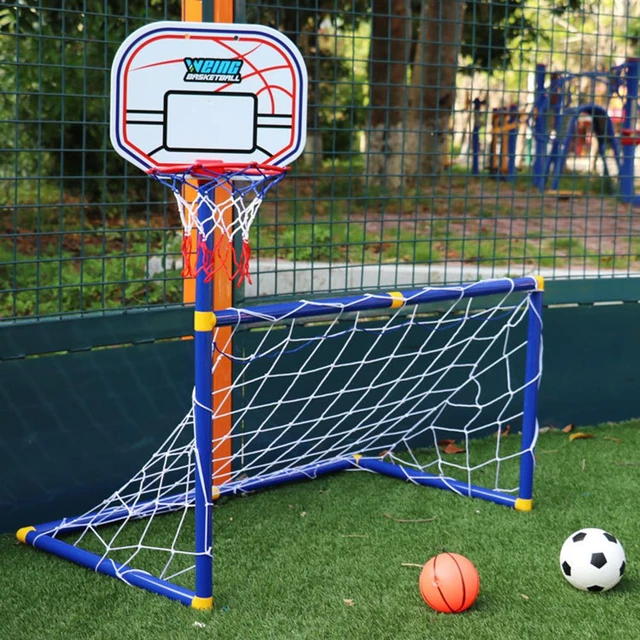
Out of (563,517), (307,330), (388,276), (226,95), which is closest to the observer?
(226,95)

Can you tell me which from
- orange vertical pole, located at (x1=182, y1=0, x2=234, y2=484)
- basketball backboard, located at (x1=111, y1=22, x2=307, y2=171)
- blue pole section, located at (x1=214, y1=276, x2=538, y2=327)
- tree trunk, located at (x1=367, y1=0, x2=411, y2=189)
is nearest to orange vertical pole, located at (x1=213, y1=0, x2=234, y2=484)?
orange vertical pole, located at (x1=182, y1=0, x2=234, y2=484)

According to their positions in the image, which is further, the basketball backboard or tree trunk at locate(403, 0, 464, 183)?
tree trunk at locate(403, 0, 464, 183)

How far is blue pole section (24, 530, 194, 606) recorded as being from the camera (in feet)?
11.3

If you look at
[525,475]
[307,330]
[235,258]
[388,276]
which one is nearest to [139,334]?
[235,258]

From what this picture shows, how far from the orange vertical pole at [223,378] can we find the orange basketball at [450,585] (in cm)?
139

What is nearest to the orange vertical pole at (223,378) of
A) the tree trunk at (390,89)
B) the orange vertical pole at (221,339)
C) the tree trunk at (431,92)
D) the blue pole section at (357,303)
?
the orange vertical pole at (221,339)

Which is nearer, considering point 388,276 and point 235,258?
point 235,258

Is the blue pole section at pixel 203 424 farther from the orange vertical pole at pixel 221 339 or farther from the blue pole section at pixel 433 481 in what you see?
the blue pole section at pixel 433 481

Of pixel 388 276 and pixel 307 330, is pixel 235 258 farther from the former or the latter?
pixel 388 276

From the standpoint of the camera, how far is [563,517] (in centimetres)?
432

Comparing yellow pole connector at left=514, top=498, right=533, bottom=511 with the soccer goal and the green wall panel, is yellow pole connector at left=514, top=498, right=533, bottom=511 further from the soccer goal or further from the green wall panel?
the green wall panel

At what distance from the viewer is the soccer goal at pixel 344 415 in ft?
13.0

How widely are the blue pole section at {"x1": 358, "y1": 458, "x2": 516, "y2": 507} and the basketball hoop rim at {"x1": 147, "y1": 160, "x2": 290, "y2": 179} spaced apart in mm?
1951

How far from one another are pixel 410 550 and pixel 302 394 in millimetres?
1225
